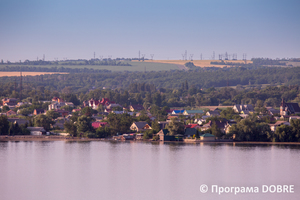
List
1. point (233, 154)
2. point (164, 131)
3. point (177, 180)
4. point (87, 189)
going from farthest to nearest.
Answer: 1. point (164, 131)
2. point (233, 154)
3. point (177, 180)
4. point (87, 189)

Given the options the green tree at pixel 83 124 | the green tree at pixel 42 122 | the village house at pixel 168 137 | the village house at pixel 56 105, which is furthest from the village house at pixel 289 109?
the village house at pixel 56 105

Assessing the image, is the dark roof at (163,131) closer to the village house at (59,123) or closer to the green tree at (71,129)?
the green tree at (71,129)

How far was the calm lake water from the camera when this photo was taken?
23812 millimetres

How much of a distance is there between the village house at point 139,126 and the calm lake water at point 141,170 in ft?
36.9

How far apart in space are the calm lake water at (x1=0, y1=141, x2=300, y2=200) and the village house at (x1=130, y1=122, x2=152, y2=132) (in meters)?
11.3

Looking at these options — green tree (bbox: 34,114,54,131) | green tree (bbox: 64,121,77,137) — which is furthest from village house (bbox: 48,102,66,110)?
green tree (bbox: 64,121,77,137)

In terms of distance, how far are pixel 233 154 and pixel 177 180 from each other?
38.5 feet

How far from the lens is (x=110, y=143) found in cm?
4756

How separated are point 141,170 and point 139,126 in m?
25.6

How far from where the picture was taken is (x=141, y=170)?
99.3 feet

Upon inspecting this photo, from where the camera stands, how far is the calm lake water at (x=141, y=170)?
2381 cm

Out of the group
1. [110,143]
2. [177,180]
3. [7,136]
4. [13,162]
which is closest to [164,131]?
[110,143]

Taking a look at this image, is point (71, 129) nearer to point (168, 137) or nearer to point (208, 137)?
point (168, 137)

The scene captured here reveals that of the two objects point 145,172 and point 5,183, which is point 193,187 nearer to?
point 145,172
